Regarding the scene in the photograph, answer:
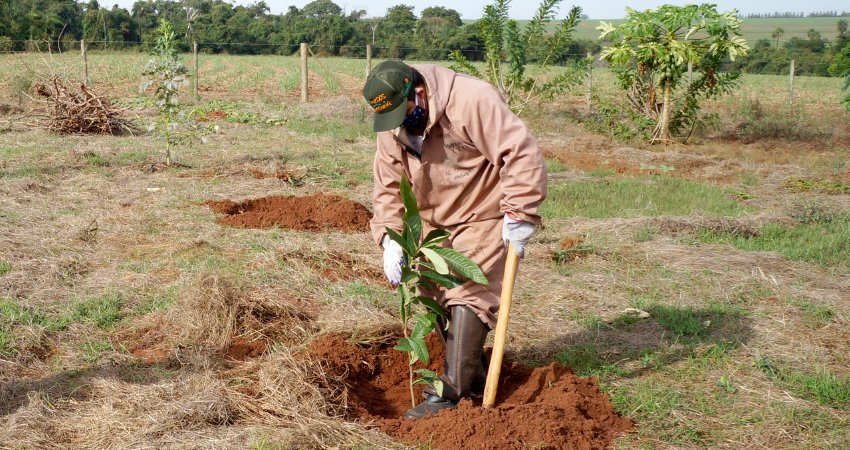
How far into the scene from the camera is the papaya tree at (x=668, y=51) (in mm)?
12062

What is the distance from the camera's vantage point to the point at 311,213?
7.20 m

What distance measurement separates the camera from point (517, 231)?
308 cm

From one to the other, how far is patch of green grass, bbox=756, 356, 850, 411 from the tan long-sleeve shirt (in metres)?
1.67

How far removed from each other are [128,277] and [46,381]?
64.0 inches

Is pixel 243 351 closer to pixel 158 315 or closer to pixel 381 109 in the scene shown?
pixel 158 315

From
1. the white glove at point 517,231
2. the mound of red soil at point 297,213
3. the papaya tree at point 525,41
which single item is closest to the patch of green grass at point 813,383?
the white glove at point 517,231

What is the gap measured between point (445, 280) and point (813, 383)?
197 centimetres

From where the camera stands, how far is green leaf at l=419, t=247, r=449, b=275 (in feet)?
10.0

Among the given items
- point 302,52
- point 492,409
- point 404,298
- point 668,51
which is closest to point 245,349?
point 404,298

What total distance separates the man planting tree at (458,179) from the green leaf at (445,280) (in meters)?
0.12

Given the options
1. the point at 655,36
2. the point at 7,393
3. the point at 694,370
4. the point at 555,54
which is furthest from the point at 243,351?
the point at 655,36

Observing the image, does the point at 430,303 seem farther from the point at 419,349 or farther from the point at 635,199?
the point at 635,199

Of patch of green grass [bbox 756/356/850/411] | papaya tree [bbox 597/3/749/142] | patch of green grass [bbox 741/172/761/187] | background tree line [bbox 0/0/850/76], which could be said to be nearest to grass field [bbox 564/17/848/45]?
background tree line [bbox 0/0/850/76]

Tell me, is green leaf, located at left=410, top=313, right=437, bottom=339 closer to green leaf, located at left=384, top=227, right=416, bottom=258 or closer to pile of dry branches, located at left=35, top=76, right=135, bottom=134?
green leaf, located at left=384, top=227, right=416, bottom=258
